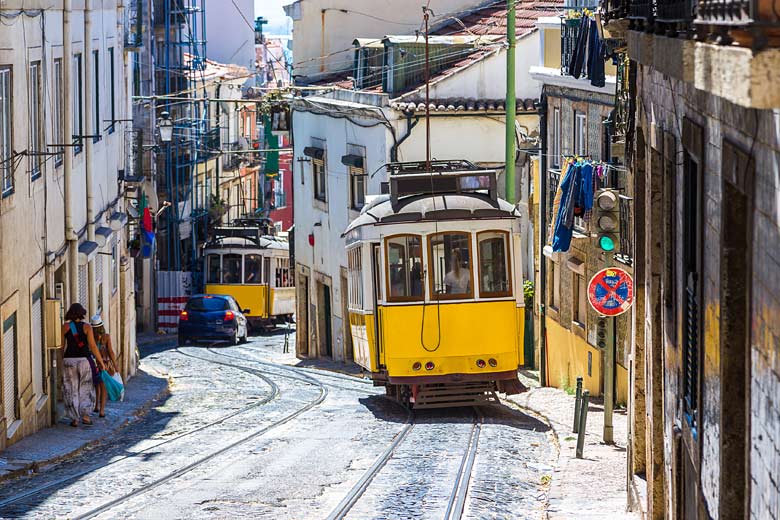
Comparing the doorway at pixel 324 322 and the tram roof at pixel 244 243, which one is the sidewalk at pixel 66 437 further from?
the tram roof at pixel 244 243

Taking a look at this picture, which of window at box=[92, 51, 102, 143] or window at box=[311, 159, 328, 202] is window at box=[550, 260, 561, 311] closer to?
window at box=[92, 51, 102, 143]

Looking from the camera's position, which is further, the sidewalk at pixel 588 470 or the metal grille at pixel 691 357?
the sidewalk at pixel 588 470

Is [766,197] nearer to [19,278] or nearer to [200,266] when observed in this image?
[19,278]

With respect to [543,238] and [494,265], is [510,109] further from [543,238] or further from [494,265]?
[494,265]

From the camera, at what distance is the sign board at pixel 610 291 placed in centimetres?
1517

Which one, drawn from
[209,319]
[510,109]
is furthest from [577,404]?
[209,319]

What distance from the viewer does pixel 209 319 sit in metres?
38.9

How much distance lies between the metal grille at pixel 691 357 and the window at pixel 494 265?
1027cm

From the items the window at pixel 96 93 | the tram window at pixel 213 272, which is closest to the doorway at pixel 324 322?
the tram window at pixel 213 272

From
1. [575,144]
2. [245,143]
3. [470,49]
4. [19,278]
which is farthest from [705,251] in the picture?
[245,143]

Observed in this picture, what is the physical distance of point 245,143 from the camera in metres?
62.3

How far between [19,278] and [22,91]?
2.21 m

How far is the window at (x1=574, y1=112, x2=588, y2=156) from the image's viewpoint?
2252cm

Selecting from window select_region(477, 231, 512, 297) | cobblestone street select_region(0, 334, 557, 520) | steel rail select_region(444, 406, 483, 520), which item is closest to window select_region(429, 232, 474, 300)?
window select_region(477, 231, 512, 297)
